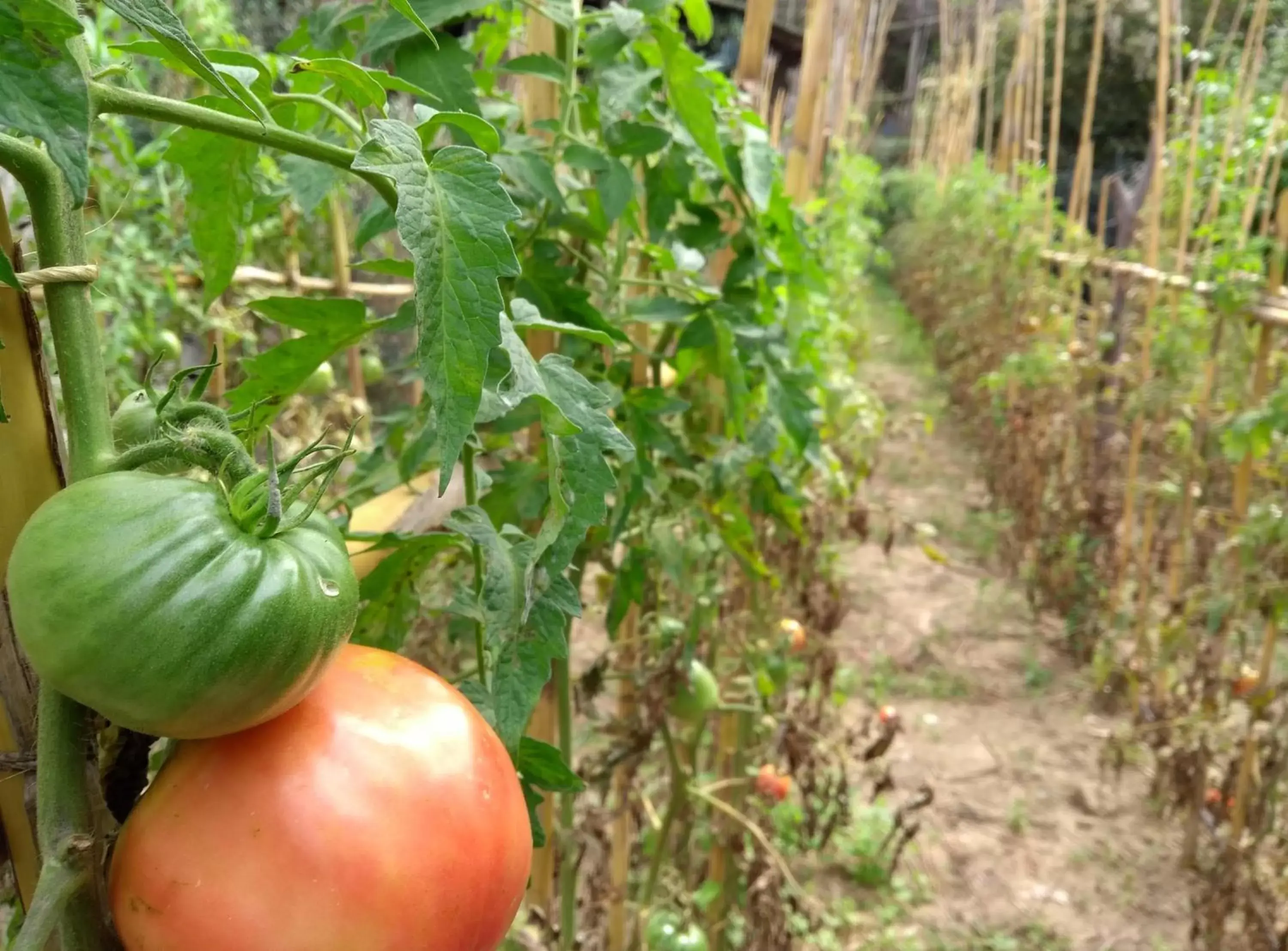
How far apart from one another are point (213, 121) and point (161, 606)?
0.18 metres

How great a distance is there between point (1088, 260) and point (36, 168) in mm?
3828

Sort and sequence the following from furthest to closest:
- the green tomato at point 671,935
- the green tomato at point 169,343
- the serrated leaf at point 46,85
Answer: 1. the green tomato at point 169,343
2. the green tomato at point 671,935
3. the serrated leaf at point 46,85

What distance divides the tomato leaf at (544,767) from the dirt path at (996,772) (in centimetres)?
192

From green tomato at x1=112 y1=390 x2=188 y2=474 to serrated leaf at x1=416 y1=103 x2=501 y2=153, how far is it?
0.17 meters

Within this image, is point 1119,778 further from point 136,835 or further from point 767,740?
point 136,835

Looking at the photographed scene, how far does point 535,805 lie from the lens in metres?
0.55

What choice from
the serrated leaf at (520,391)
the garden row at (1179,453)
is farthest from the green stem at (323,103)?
the garden row at (1179,453)

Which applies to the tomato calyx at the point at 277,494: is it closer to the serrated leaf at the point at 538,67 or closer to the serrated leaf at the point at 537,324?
the serrated leaf at the point at 537,324

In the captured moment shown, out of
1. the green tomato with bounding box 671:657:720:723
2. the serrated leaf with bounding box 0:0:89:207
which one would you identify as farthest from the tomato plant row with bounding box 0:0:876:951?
the green tomato with bounding box 671:657:720:723

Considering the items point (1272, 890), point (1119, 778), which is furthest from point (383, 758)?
point (1119, 778)

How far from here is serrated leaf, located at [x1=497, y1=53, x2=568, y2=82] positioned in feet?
2.44

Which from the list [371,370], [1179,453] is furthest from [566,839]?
[1179,453]

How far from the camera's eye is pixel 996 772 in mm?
2740

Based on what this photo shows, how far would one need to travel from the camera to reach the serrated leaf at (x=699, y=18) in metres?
0.89
